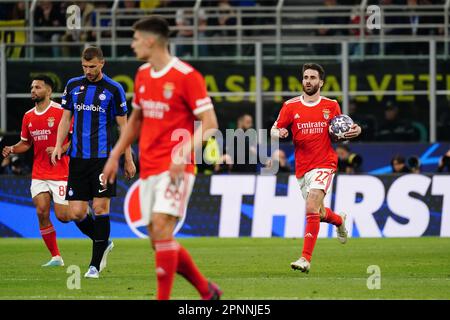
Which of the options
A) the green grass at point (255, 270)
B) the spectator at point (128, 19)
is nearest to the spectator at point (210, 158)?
the green grass at point (255, 270)

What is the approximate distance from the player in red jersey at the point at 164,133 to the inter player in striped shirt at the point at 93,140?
11.7 feet

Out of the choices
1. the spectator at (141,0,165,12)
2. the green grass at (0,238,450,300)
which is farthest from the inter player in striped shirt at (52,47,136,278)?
the spectator at (141,0,165,12)

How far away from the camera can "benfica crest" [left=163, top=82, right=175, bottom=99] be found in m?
9.35

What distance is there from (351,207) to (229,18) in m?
6.63

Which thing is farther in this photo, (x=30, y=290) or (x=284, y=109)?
(x=284, y=109)

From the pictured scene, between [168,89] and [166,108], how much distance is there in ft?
0.51

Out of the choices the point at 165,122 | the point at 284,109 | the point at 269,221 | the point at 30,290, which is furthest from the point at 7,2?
the point at 165,122

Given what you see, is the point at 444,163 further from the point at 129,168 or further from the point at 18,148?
the point at 129,168

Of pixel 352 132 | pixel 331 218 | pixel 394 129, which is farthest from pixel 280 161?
pixel 352 132

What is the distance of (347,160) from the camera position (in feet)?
70.8

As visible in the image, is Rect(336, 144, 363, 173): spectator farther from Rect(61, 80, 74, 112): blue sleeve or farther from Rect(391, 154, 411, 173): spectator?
Rect(61, 80, 74, 112): blue sleeve

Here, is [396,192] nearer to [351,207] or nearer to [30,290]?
[351,207]

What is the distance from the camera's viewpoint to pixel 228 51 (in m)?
23.7

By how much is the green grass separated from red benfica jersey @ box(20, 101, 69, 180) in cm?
118
